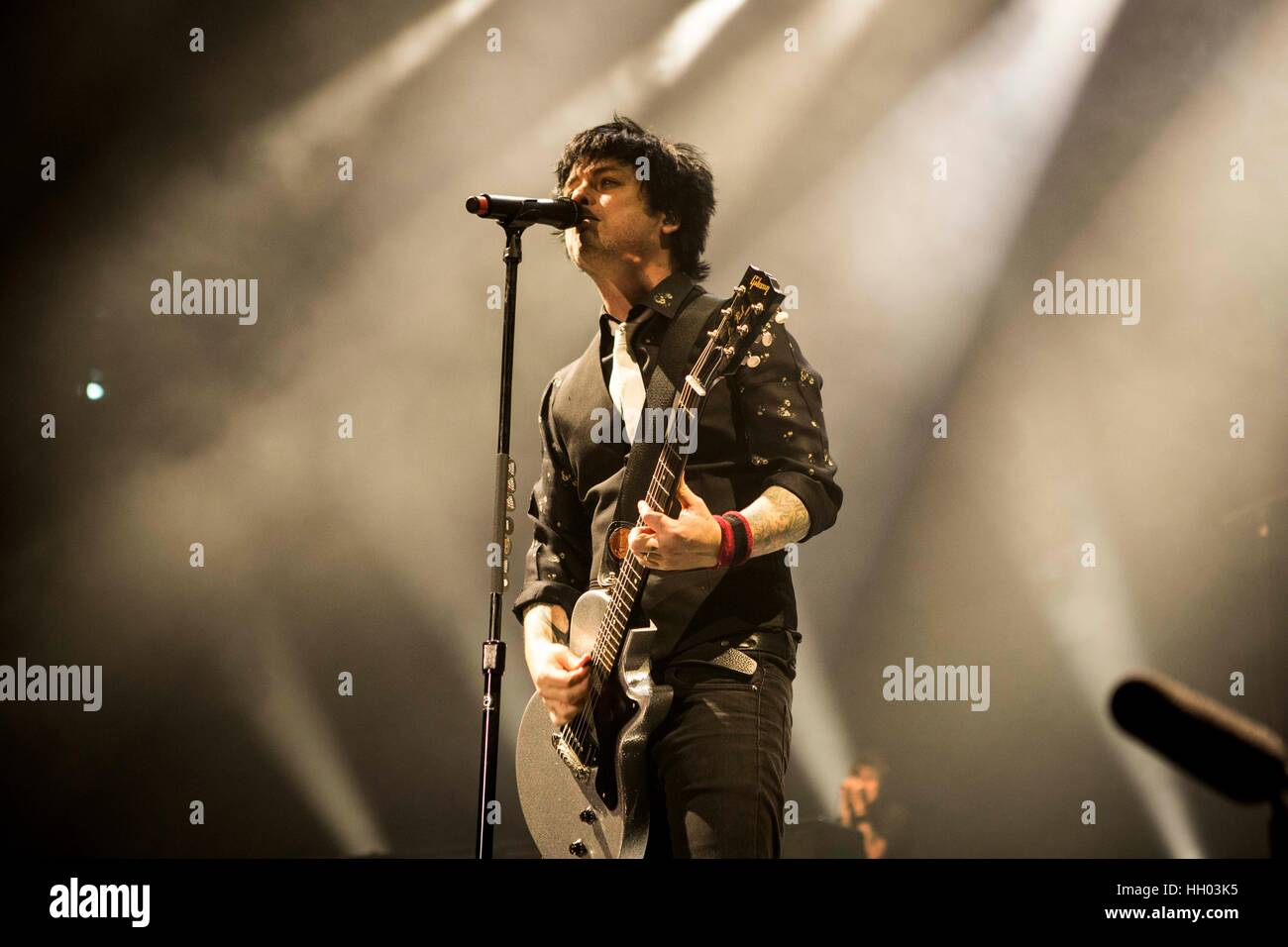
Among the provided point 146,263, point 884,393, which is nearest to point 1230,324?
point 884,393

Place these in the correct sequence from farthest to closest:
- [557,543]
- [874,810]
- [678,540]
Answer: [874,810] < [557,543] < [678,540]

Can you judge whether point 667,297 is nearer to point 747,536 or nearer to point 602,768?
point 747,536

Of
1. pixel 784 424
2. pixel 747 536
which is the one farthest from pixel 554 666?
pixel 784 424

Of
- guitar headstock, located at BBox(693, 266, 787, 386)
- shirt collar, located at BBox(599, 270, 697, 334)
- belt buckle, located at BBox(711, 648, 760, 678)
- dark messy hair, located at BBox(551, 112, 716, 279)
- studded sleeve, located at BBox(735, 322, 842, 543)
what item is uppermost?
dark messy hair, located at BBox(551, 112, 716, 279)

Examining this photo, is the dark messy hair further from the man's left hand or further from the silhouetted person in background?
the silhouetted person in background

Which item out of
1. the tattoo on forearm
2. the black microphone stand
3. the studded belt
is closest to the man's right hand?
the black microphone stand

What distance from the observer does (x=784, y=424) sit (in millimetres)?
2553

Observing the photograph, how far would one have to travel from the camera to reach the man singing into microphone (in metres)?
2.33

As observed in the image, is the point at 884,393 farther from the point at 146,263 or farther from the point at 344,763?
the point at 146,263

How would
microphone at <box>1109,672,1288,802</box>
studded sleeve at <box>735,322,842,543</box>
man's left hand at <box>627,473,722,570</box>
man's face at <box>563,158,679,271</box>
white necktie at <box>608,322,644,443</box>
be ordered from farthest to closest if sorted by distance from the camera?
man's face at <box>563,158,679,271</box> < white necktie at <box>608,322,644,443</box> < studded sleeve at <box>735,322,842,543</box> < man's left hand at <box>627,473,722,570</box> < microphone at <box>1109,672,1288,802</box>

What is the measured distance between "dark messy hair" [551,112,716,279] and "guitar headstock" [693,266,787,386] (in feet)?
1.68

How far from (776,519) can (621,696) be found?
1.65 ft

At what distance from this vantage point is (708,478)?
260 centimetres
